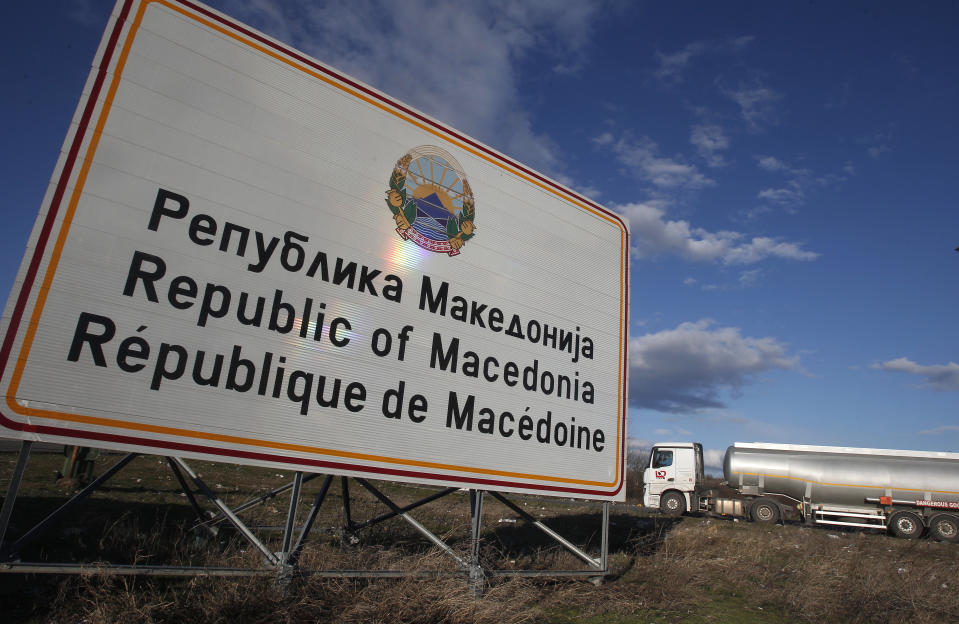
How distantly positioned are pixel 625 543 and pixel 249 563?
6955 millimetres

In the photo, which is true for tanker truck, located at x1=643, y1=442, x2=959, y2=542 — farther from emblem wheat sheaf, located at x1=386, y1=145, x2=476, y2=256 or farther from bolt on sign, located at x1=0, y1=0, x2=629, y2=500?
emblem wheat sheaf, located at x1=386, y1=145, x2=476, y2=256

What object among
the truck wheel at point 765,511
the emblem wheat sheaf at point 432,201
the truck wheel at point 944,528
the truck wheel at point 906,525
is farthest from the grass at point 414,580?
the truck wheel at point 765,511

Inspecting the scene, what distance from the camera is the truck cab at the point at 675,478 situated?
1864 cm

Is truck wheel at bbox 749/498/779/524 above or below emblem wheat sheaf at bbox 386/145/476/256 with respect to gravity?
below

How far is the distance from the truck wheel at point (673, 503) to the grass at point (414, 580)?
7.91 meters

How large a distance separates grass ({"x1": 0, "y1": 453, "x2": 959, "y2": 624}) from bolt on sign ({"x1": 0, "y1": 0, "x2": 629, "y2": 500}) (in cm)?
99

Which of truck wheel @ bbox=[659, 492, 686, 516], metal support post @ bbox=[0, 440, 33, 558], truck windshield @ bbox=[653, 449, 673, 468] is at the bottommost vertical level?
truck wheel @ bbox=[659, 492, 686, 516]

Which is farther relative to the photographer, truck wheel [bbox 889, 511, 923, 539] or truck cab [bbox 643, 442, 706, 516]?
truck cab [bbox 643, 442, 706, 516]

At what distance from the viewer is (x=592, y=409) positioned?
645 cm

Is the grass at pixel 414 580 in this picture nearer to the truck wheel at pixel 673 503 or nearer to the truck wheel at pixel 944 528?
the truck wheel at pixel 944 528

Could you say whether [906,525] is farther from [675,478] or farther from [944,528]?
[675,478]

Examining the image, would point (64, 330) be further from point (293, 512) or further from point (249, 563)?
point (249, 563)

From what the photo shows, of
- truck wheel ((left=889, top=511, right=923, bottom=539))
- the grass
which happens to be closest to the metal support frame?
the grass

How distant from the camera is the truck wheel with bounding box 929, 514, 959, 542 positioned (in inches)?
623
